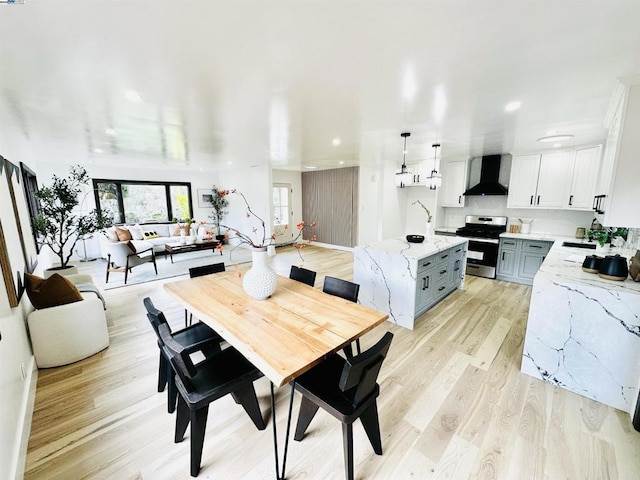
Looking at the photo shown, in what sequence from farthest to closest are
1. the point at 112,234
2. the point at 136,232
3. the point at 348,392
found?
1. the point at 136,232
2. the point at 112,234
3. the point at 348,392

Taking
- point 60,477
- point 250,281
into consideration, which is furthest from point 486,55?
point 60,477

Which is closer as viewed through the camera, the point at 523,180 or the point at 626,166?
the point at 626,166

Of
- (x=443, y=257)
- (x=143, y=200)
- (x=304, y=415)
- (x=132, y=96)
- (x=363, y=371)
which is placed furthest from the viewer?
(x=143, y=200)

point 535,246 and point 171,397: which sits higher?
point 535,246

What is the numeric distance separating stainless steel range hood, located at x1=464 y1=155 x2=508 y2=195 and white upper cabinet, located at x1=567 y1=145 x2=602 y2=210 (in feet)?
3.02

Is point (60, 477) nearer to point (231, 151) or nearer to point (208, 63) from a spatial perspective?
point (208, 63)

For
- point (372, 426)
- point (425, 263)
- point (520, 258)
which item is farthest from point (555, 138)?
point (372, 426)

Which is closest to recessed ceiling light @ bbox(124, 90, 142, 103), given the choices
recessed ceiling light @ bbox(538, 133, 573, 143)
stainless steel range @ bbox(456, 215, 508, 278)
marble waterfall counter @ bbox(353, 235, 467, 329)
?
marble waterfall counter @ bbox(353, 235, 467, 329)

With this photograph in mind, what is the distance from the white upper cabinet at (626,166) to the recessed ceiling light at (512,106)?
0.62 metres

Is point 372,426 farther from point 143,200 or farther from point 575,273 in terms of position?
point 143,200

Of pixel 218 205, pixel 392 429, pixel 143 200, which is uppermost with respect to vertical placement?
pixel 143 200

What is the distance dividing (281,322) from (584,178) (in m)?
5.18

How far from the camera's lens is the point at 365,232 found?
22.7 ft

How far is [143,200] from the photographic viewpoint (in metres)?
7.69
